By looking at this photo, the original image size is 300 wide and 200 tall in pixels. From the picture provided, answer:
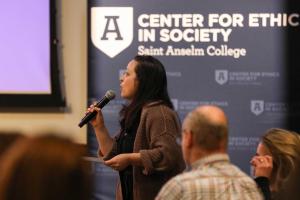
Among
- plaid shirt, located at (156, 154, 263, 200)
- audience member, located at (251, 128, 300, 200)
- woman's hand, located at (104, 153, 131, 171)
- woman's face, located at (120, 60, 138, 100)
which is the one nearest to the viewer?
plaid shirt, located at (156, 154, 263, 200)

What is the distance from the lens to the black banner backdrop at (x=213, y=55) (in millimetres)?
4199

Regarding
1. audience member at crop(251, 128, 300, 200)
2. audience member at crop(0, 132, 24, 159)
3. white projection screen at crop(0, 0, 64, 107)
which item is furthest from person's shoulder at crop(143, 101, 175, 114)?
audience member at crop(0, 132, 24, 159)

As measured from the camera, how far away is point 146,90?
2982 millimetres

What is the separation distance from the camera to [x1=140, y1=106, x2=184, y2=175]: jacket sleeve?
9.29ft

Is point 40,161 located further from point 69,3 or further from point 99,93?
point 69,3

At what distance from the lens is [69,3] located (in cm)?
443

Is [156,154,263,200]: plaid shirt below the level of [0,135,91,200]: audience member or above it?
below

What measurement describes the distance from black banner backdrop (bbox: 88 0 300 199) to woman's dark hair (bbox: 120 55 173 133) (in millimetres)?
1255

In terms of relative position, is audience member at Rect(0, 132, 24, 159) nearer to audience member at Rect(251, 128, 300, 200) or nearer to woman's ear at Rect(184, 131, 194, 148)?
woman's ear at Rect(184, 131, 194, 148)

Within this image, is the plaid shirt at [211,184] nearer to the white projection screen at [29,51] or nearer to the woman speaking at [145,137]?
the woman speaking at [145,137]

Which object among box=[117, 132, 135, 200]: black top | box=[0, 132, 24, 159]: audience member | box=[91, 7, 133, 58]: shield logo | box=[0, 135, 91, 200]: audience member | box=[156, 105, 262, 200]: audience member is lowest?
box=[117, 132, 135, 200]: black top

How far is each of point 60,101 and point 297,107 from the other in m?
1.76

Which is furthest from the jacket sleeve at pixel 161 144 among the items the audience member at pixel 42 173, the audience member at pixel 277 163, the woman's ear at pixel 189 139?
the audience member at pixel 42 173

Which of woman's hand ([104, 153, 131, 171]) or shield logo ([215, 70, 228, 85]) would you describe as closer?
woman's hand ([104, 153, 131, 171])
